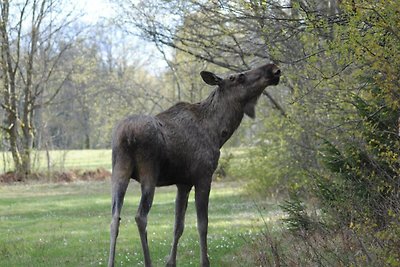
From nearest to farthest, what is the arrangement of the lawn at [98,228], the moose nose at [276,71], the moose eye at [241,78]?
1. the moose nose at [276,71]
2. the moose eye at [241,78]
3. the lawn at [98,228]

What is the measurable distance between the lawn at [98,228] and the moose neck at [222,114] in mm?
1101

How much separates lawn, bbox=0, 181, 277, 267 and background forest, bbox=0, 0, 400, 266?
109 centimetres

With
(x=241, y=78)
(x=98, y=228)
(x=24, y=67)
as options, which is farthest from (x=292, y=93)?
(x=24, y=67)

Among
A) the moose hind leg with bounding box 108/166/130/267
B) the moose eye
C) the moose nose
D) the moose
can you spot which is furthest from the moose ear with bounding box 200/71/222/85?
the moose hind leg with bounding box 108/166/130/267

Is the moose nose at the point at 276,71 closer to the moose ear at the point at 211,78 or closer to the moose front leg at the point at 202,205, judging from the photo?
the moose ear at the point at 211,78

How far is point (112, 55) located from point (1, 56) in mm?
Result: 26215

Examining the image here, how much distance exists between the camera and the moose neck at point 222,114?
26.9 feet

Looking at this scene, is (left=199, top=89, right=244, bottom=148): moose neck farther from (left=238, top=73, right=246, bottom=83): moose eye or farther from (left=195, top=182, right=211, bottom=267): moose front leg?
(left=195, top=182, right=211, bottom=267): moose front leg

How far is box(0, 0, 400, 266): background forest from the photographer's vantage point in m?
6.67

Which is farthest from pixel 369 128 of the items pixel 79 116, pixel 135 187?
pixel 79 116

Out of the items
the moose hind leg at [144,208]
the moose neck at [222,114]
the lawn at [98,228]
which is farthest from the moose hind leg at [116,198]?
the lawn at [98,228]

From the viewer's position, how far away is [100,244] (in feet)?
40.1

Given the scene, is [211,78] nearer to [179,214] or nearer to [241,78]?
[241,78]

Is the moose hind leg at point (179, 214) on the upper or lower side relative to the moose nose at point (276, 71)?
lower
